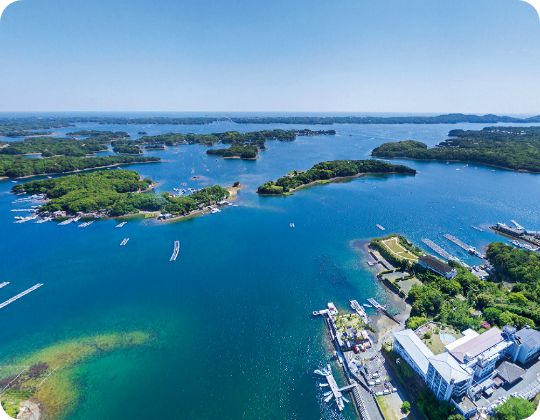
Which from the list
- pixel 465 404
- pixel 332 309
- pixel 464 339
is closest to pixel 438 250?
pixel 464 339

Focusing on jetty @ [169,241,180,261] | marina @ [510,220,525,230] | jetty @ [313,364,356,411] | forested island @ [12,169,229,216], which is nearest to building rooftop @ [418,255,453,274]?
jetty @ [313,364,356,411]

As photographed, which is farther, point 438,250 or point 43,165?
point 43,165

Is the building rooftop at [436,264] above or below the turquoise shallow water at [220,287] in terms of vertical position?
above

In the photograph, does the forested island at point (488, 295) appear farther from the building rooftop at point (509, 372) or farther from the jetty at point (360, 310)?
the jetty at point (360, 310)

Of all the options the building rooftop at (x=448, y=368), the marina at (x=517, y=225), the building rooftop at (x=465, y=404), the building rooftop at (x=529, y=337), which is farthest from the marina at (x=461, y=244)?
the building rooftop at (x=465, y=404)

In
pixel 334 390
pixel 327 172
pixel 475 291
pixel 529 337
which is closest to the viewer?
pixel 529 337

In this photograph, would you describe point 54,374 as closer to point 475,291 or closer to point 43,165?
point 475,291
